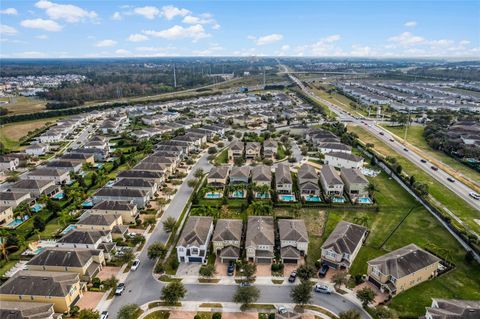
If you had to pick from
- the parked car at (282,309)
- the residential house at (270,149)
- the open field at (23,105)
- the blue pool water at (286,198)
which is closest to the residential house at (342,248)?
the parked car at (282,309)

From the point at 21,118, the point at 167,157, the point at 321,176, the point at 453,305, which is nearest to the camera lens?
the point at 453,305

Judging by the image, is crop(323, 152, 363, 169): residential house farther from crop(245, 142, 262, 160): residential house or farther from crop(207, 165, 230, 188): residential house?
→ crop(207, 165, 230, 188): residential house

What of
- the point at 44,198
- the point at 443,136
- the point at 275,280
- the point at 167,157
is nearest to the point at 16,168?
the point at 44,198

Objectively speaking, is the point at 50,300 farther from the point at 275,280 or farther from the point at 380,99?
the point at 380,99

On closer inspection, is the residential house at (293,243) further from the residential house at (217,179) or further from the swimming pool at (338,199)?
the residential house at (217,179)

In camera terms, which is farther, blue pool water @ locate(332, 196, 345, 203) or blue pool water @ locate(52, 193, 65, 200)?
blue pool water @ locate(52, 193, 65, 200)

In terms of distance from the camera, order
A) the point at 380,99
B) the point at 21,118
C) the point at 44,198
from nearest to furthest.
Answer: the point at 44,198 < the point at 21,118 < the point at 380,99

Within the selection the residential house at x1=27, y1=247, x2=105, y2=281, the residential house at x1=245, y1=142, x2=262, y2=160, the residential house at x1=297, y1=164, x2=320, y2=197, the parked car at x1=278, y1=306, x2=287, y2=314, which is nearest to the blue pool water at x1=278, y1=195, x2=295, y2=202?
the residential house at x1=297, y1=164, x2=320, y2=197
